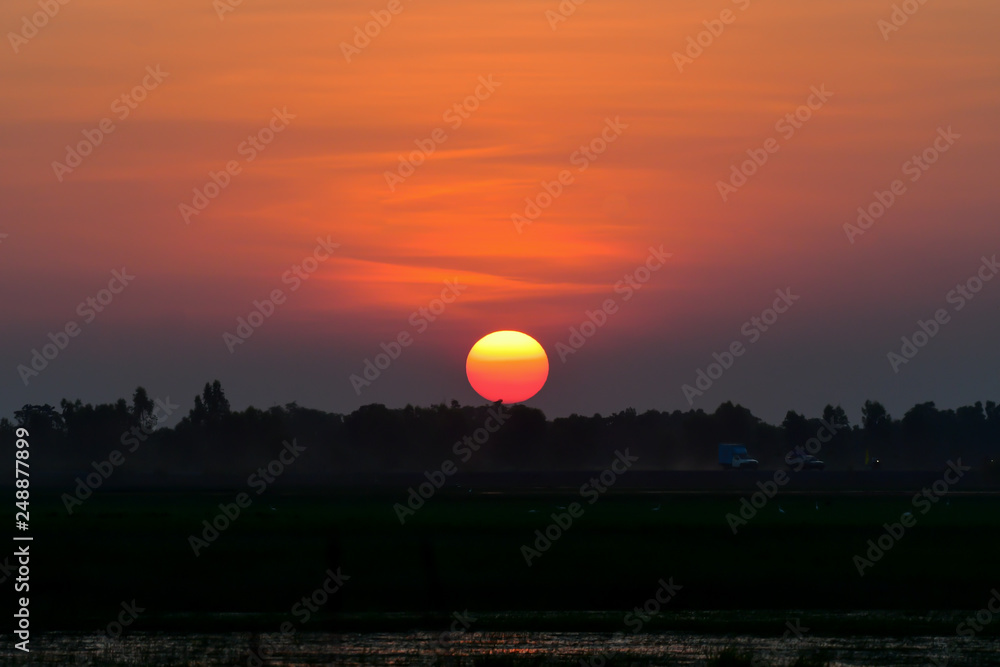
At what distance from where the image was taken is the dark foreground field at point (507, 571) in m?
39.2

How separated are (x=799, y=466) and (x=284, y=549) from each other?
123593mm

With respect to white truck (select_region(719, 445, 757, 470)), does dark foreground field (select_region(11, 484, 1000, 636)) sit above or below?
below

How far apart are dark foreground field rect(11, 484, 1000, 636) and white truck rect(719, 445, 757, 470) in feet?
339

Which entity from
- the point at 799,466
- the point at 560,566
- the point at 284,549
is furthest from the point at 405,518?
the point at 799,466

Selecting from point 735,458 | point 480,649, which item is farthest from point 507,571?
point 735,458

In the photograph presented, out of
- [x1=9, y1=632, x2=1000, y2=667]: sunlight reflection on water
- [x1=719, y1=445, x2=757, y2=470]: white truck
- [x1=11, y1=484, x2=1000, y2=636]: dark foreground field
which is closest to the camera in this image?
[x1=9, y1=632, x2=1000, y2=667]: sunlight reflection on water

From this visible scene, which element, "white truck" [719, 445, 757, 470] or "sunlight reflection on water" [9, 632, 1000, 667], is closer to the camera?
"sunlight reflection on water" [9, 632, 1000, 667]

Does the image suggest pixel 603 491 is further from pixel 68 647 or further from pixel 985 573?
pixel 68 647

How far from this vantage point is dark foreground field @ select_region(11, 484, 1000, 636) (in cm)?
3919

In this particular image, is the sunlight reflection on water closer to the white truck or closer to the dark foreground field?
the dark foreground field

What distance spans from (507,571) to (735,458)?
14059 centimetres

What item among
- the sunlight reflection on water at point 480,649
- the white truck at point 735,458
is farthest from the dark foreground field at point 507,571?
the white truck at point 735,458

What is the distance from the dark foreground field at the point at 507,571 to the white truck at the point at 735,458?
103183 mm

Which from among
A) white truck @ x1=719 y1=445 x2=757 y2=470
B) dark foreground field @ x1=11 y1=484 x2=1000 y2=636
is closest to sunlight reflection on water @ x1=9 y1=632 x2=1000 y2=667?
dark foreground field @ x1=11 y1=484 x2=1000 y2=636
